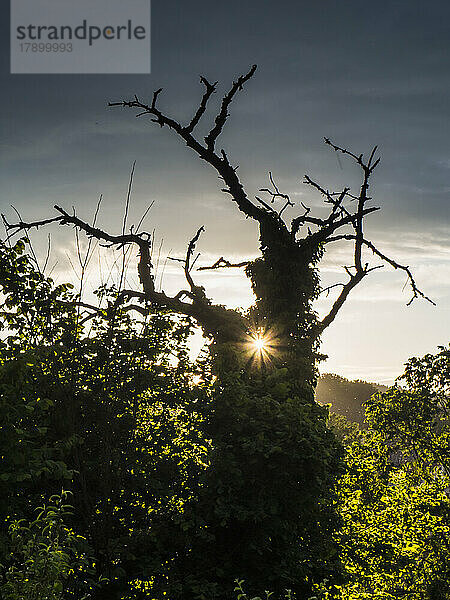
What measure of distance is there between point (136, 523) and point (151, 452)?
1145 millimetres

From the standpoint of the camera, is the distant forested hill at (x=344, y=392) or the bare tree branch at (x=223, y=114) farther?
the distant forested hill at (x=344, y=392)

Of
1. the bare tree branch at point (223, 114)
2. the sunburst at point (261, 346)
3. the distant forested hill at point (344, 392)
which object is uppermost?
the distant forested hill at point (344, 392)

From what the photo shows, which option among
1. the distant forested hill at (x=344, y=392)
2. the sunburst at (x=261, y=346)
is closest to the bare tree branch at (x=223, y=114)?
the sunburst at (x=261, y=346)

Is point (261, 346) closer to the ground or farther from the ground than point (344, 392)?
closer to the ground

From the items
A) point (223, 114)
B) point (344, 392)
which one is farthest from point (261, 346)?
point (344, 392)

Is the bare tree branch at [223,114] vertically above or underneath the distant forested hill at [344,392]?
underneath

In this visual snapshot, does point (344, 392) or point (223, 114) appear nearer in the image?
point (223, 114)

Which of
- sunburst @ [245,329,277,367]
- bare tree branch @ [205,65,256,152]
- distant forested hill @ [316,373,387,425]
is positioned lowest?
sunburst @ [245,329,277,367]

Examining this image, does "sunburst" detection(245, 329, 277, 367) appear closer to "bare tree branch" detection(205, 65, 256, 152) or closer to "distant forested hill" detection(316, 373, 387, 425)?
"bare tree branch" detection(205, 65, 256, 152)

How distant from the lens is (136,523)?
9.39m

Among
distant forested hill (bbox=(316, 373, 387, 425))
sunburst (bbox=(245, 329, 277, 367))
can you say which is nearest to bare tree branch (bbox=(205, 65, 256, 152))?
sunburst (bbox=(245, 329, 277, 367))

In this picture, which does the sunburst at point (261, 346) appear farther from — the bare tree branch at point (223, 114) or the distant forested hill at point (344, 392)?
the distant forested hill at point (344, 392)

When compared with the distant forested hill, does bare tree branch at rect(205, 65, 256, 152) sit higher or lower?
lower

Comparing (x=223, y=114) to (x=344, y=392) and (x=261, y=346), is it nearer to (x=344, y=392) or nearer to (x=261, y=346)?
(x=261, y=346)
